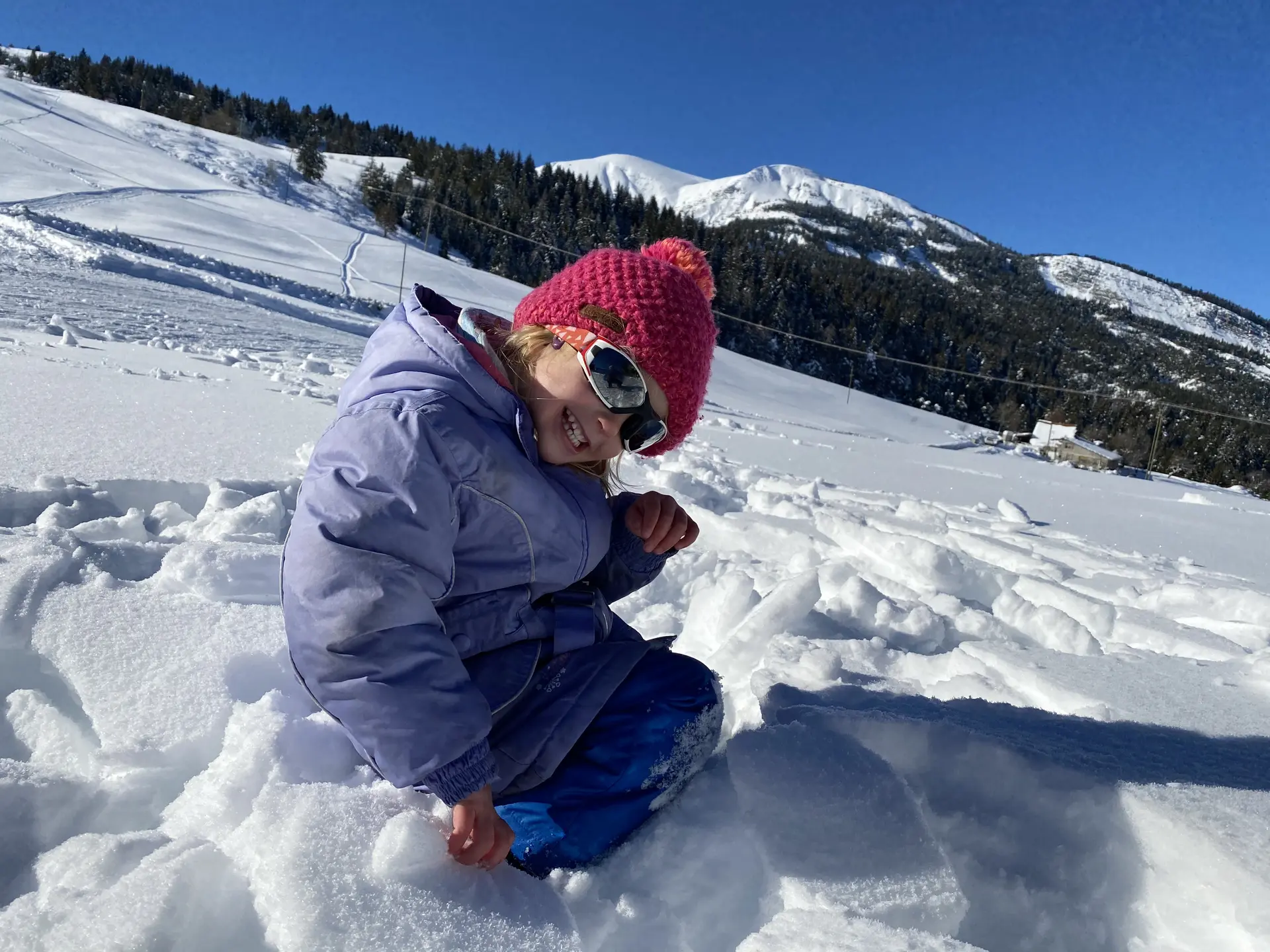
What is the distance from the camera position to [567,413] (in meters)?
1.14

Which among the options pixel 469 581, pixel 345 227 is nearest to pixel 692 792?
pixel 469 581

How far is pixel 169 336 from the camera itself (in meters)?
5.31

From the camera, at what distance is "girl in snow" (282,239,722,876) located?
901mm

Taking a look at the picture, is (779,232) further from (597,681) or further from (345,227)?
(597,681)

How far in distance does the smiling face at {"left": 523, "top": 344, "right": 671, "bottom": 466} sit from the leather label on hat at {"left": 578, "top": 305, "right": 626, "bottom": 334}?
69mm

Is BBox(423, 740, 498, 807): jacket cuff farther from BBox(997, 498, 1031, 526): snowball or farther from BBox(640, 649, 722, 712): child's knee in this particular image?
BBox(997, 498, 1031, 526): snowball

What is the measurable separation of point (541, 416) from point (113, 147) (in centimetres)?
3028

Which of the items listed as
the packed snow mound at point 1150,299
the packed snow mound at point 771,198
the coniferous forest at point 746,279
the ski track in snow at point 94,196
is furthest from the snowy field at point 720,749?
the packed snow mound at point 771,198

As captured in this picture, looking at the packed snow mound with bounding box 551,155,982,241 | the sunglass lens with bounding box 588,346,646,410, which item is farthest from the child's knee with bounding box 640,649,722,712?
→ the packed snow mound with bounding box 551,155,982,241

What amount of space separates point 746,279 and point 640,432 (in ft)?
152

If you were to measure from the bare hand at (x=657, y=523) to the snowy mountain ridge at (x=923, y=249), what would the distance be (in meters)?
118

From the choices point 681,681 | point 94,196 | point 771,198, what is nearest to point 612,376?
point 681,681

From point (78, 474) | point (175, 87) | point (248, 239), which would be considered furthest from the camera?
point (175, 87)

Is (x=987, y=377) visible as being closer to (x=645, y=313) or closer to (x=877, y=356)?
(x=877, y=356)
